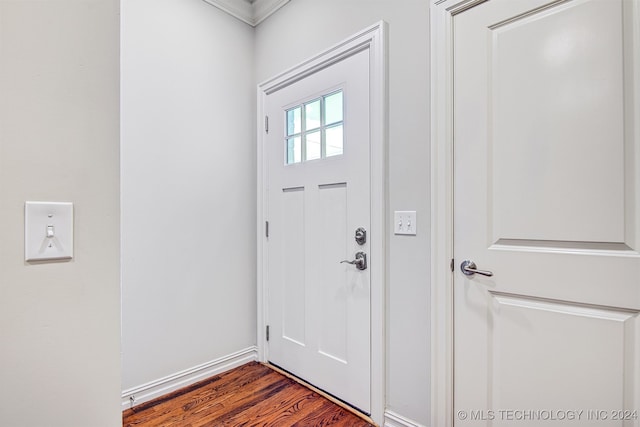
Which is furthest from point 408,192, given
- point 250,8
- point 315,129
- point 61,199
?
point 250,8

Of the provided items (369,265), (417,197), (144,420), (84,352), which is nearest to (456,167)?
(417,197)

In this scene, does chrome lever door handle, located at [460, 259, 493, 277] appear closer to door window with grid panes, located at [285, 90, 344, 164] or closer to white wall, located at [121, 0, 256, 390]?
door window with grid panes, located at [285, 90, 344, 164]

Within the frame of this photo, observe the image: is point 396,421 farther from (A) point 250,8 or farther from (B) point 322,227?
(A) point 250,8

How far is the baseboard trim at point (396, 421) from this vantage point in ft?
4.64

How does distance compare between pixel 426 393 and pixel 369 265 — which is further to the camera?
pixel 369 265

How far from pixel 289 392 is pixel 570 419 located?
52.3 inches

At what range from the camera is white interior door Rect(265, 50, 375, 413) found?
162cm

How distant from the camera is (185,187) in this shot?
193 cm

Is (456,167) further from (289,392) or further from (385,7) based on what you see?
(289,392)

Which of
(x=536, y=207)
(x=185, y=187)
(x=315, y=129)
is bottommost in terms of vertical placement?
(x=536, y=207)

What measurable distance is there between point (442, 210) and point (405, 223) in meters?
0.19

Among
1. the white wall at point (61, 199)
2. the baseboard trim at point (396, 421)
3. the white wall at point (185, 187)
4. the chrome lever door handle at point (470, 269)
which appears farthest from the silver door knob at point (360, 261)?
the white wall at point (61, 199)

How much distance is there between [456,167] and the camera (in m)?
1.29

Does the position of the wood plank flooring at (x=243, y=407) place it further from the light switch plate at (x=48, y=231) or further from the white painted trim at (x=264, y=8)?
the white painted trim at (x=264, y=8)
